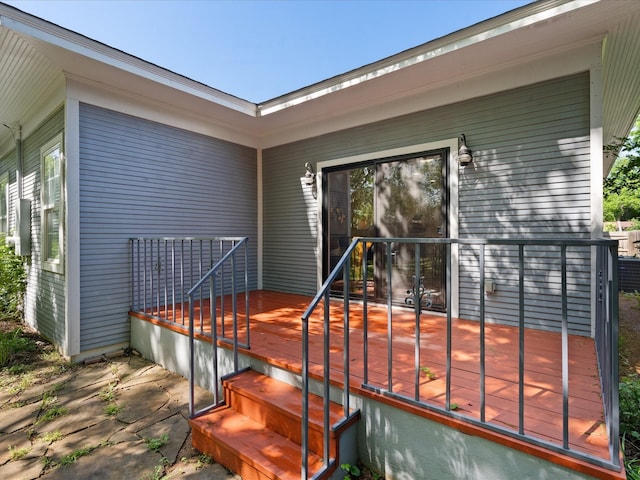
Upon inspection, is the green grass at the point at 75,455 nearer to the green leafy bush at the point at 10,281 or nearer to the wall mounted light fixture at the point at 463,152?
the green leafy bush at the point at 10,281

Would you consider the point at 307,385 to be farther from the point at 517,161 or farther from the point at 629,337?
the point at 629,337

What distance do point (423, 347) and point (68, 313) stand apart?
3.71 metres

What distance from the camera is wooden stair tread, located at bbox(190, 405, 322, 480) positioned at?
1.86m

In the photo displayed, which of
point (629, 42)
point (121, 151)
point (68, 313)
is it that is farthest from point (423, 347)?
point (121, 151)

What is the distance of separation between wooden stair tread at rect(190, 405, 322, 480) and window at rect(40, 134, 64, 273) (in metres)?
2.74

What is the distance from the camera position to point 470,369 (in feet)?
7.63

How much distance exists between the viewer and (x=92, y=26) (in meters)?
4.55

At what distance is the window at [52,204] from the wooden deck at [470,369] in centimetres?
159

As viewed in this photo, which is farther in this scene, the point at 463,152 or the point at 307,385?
the point at 463,152

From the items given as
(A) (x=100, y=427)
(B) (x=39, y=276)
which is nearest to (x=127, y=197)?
(B) (x=39, y=276)

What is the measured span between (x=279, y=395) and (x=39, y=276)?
4.31 meters

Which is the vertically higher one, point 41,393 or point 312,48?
point 312,48

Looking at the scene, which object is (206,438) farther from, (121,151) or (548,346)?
(121,151)

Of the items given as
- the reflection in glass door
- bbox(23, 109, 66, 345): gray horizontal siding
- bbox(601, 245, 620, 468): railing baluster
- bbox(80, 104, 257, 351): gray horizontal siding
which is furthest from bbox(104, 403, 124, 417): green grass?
bbox(601, 245, 620, 468): railing baluster
